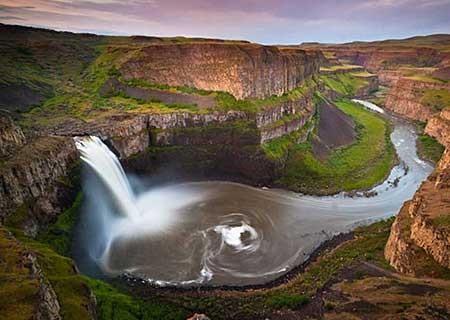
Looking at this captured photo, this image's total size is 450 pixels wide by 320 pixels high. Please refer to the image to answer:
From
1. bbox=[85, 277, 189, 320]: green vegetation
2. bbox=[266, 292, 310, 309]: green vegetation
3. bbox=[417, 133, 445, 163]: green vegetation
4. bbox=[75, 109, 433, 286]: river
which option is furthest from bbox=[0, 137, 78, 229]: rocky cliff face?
bbox=[417, 133, 445, 163]: green vegetation

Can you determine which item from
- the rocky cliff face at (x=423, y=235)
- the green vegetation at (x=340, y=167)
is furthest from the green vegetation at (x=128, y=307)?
the green vegetation at (x=340, y=167)

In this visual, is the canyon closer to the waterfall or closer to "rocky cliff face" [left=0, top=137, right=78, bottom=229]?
"rocky cliff face" [left=0, top=137, right=78, bottom=229]

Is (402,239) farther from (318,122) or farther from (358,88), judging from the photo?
(358,88)

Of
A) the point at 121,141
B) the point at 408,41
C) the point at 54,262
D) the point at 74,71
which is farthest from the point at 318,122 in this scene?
the point at 408,41

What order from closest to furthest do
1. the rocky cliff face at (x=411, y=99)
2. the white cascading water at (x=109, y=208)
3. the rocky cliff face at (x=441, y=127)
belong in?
1. the white cascading water at (x=109, y=208)
2. the rocky cliff face at (x=441, y=127)
3. the rocky cliff face at (x=411, y=99)

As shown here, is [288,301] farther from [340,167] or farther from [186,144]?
[340,167]

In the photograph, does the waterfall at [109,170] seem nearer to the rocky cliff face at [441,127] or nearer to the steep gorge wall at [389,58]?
the rocky cliff face at [441,127]

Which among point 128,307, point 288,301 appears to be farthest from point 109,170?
point 288,301
